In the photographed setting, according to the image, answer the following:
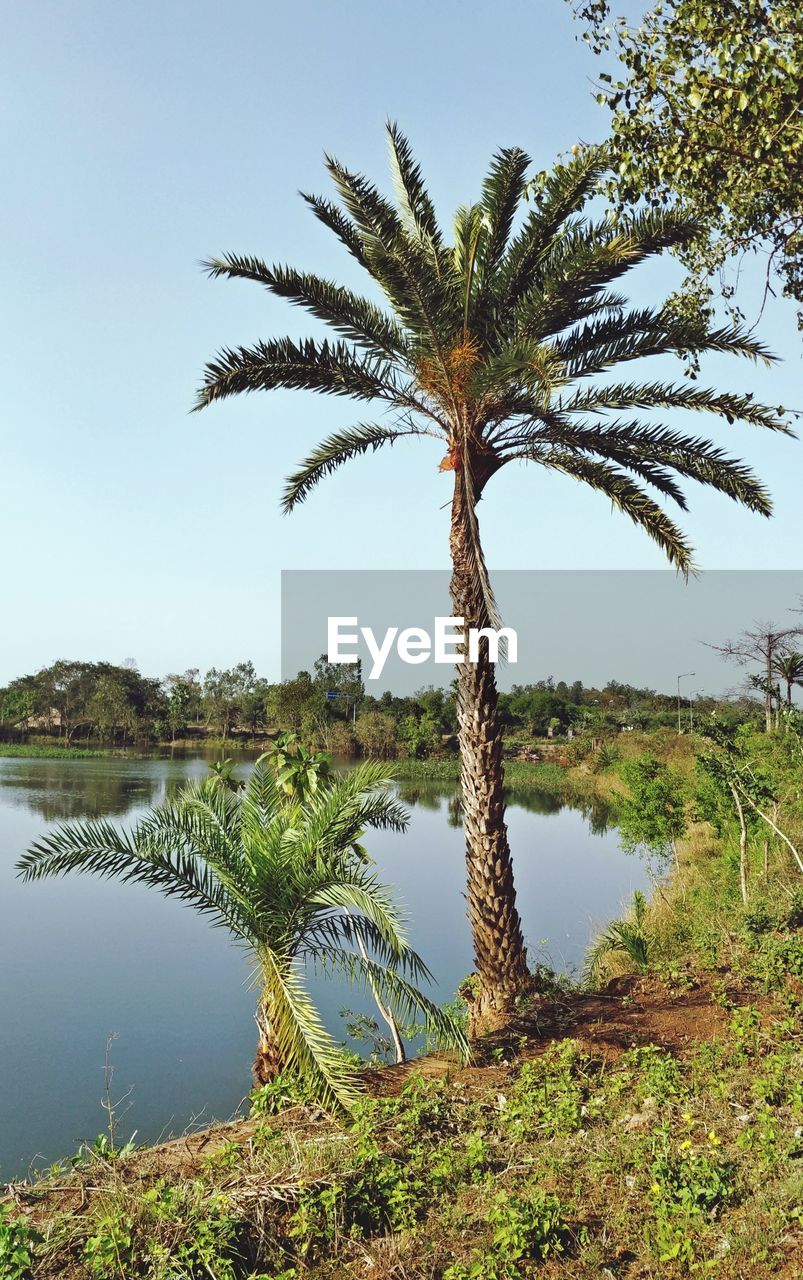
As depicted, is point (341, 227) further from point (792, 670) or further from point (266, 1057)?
point (792, 670)

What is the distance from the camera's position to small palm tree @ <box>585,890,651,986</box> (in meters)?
10.0

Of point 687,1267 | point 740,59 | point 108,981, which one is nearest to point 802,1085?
point 687,1267

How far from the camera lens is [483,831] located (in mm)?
9078

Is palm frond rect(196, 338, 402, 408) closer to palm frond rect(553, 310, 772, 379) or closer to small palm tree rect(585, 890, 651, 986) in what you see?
palm frond rect(553, 310, 772, 379)

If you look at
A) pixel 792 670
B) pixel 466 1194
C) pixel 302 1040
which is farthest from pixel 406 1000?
pixel 792 670

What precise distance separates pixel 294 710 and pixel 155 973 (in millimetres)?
45651

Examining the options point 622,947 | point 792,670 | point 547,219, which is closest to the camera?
point 547,219

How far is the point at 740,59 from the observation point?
528 cm

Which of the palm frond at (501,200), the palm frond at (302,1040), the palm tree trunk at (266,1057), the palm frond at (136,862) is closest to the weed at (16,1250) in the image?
the palm frond at (302,1040)

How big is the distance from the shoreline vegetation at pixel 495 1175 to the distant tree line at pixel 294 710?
4453cm

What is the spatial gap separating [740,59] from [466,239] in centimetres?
465

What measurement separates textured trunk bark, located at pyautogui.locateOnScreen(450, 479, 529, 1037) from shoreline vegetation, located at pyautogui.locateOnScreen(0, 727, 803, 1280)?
3.32 feet

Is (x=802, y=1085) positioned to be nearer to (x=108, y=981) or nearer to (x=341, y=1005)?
(x=341, y=1005)

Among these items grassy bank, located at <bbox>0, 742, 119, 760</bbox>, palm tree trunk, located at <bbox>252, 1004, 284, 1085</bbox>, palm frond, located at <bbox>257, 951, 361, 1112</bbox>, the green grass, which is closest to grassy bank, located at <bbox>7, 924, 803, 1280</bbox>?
the green grass
